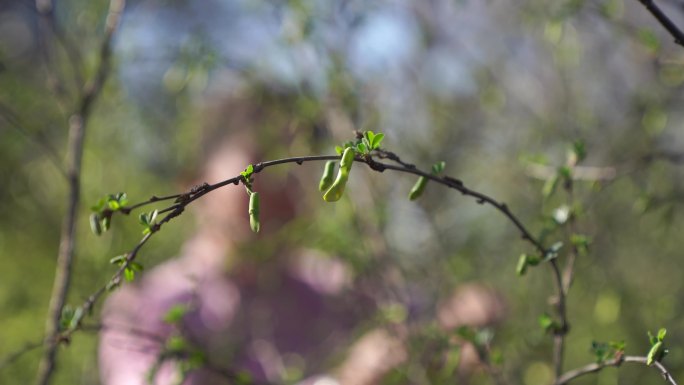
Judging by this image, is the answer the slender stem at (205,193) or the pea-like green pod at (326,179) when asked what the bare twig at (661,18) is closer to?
the slender stem at (205,193)

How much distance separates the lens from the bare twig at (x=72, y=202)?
3.94 ft

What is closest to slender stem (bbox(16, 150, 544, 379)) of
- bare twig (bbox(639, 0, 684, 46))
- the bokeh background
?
bare twig (bbox(639, 0, 684, 46))

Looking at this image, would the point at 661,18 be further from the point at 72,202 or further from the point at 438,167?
the point at 72,202

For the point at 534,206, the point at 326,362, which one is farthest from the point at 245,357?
the point at 534,206

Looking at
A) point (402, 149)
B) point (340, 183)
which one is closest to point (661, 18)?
point (340, 183)

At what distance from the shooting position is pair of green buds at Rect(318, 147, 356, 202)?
0.66 meters

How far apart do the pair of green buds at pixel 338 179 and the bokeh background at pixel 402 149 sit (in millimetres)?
489

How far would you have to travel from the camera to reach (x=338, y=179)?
2.16 ft

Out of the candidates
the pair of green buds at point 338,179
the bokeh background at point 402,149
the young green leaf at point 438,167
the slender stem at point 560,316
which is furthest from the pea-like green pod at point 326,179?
the bokeh background at point 402,149

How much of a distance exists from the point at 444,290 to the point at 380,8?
2.31ft

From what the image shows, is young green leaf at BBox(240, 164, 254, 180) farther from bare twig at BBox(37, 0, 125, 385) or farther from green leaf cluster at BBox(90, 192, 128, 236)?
bare twig at BBox(37, 0, 125, 385)

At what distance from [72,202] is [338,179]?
0.76 m

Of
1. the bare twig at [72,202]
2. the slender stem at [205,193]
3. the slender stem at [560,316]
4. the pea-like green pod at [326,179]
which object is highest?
the bare twig at [72,202]

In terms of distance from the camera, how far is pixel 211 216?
2.40 meters
